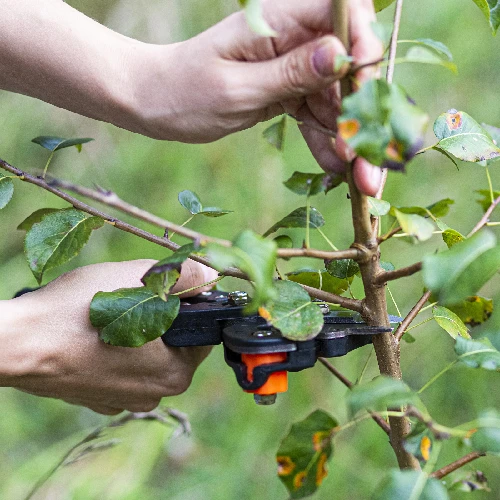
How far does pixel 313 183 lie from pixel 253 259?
200 millimetres

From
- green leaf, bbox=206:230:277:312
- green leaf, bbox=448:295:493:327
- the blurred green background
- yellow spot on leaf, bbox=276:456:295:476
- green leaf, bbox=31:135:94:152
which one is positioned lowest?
the blurred green background

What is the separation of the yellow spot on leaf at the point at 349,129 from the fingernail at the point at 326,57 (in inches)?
3.1

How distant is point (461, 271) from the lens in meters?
0.43

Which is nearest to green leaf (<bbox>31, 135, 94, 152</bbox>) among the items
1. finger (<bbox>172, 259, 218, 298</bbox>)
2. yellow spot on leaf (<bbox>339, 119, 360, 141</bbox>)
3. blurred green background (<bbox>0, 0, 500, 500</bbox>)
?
finger (<bbox>172, 259, 218, 298</bbox>)

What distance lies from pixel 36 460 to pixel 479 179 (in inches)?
45.5

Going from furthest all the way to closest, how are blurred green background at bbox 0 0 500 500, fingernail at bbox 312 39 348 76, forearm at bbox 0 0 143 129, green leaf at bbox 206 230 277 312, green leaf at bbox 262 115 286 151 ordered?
1. blurred green background at bbox 0 0 500 500
2. forearm at bbox 0 0 143 129
3. green leaf at bbox 262 115 286 151
4. fingernail at bbox 312 39 348 76
5. green leaf at bbox 206 230 277 312

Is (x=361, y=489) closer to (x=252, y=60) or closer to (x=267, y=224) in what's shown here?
(x=267, y=224)

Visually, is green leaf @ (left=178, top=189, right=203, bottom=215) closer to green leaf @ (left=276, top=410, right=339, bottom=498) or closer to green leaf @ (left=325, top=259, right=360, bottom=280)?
green leaf @ (left=325, top=259, right=360, bottom=280)

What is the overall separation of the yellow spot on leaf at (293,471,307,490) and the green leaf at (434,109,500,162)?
306mm

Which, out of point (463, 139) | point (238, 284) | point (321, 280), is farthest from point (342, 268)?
point (238, 284)

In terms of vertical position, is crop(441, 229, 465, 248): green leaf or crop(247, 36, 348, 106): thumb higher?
crop(247, 36, 348, 106): thumb

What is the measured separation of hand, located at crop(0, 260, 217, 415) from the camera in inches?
28.6

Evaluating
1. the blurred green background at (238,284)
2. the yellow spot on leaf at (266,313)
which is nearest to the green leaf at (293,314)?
the yellow spot on leaf at (266,313)

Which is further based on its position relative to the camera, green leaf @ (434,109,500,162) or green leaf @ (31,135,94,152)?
green leaf @ (31,135,94,152)
